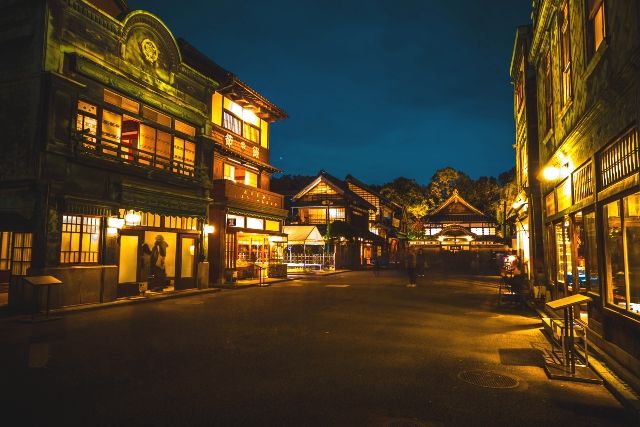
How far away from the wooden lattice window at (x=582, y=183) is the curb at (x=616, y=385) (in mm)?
3317

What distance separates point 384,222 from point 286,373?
54824 mm

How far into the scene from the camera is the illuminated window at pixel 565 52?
10781 millimetres

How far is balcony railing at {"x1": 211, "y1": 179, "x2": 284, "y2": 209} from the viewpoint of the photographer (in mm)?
23094

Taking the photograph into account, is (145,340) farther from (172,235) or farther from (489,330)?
(172,235)

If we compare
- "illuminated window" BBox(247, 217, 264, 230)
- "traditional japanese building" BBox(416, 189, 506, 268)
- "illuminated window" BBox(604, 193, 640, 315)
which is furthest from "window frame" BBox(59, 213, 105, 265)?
"traditional japanese building" BBox(416, 189, 506, 268)

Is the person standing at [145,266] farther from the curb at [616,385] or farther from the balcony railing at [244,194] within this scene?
the curb at [616,385]

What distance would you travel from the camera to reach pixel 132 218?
16.5 m

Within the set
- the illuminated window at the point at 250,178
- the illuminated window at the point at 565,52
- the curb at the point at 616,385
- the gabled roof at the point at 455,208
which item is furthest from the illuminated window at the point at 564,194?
the gabled roof at the point at 455,208

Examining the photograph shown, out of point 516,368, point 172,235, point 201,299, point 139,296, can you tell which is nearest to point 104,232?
point 139,296

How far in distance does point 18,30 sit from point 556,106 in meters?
17.2

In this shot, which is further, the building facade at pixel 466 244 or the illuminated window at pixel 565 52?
the building facade at pixel 466 244

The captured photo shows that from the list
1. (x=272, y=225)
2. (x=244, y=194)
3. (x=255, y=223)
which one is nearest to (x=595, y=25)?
(x=244, y=194)

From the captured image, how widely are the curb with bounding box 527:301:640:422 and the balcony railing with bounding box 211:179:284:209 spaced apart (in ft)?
60.3

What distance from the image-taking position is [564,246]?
40.5 feet
